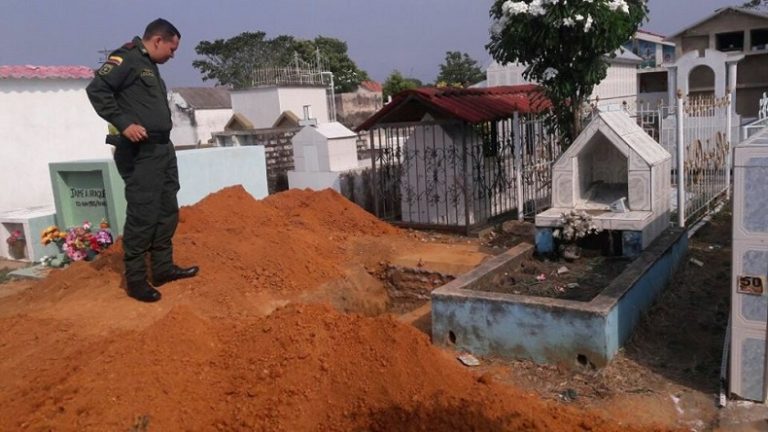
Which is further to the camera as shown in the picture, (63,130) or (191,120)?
(191,120)

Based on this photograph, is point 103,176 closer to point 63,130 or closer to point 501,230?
point 63,130

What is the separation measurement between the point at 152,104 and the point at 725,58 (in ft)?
47.4

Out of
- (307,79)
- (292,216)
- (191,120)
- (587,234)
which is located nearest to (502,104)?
(292,216)

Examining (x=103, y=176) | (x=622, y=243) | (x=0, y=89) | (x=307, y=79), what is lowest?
(x=622, y=243)

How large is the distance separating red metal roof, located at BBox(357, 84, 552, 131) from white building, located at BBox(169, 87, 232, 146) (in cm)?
2728

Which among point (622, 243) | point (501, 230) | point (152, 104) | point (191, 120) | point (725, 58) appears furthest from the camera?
point (191, 120)

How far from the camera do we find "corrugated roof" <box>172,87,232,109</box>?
3831 centimetres

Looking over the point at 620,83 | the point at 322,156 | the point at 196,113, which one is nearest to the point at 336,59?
the point at 196,113

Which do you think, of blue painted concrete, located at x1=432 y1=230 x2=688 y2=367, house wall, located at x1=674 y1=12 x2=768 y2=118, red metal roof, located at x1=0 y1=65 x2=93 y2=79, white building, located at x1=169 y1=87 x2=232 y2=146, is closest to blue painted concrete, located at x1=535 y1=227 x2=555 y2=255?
blue painted concrete, located at x1=432 y1=230 x2=688 y2=367

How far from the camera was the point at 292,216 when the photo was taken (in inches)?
360

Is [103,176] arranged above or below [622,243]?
above

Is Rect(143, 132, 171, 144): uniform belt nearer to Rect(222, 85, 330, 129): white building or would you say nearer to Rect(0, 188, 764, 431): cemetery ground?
Rect(0, 188, 764, 431): cemetery ground

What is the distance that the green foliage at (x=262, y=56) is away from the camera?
134 feet

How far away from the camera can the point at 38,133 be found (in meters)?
9.99
